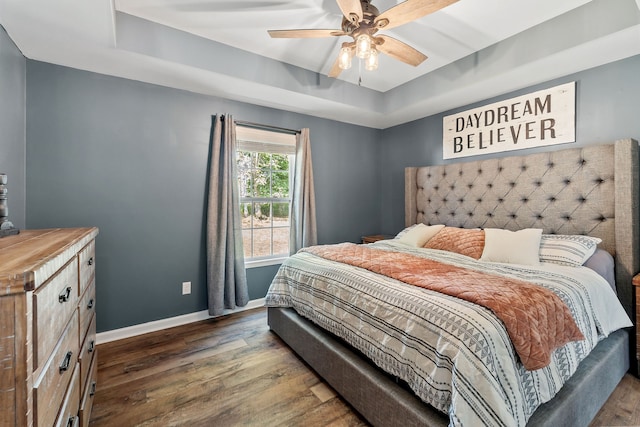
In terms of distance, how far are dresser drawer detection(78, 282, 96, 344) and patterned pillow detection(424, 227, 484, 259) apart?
2.58m

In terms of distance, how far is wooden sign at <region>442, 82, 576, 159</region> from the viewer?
7.70ft

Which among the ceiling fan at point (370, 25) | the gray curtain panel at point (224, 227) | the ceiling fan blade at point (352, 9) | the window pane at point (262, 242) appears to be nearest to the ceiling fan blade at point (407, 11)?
the ceiling fan at point (370, 25)

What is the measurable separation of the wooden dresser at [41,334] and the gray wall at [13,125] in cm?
93

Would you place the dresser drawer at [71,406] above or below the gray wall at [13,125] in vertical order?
below

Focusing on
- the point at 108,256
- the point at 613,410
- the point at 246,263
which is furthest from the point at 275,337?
the point at 613,410

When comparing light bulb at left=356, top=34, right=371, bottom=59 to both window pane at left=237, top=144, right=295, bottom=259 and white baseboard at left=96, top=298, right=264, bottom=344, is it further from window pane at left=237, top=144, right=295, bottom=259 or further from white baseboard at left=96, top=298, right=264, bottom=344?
white baseboard at left=96, top=298, right=264, bottom=344

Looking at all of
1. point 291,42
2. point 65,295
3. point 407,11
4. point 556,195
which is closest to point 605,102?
point 556,195

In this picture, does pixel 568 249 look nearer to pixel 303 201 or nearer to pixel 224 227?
pixel 303 201

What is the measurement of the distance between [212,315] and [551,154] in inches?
133

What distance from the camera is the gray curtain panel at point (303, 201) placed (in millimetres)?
3289

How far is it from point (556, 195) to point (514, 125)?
0.75m

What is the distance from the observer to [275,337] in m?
2.41

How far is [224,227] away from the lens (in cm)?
277

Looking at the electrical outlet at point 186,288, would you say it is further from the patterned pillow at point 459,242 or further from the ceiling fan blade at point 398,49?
the ceiling fan blade at point 398,49
